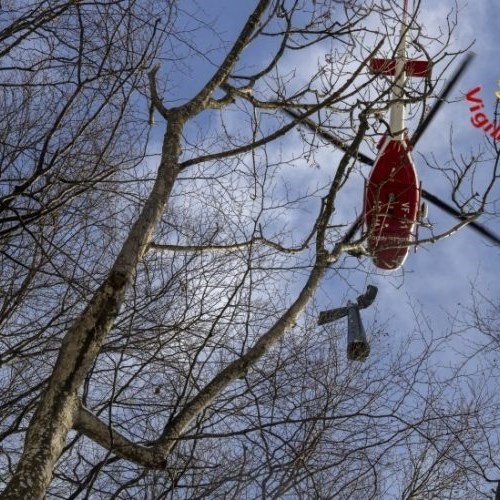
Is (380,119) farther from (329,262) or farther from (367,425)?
(367,425)

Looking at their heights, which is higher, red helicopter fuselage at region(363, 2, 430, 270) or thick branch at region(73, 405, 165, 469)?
red helicopter fuselage at region(363, 2, 430, 270)

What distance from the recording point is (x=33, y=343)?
5.72 meters

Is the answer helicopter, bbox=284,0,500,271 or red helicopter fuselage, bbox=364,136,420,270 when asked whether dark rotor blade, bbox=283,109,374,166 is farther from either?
red helicopter fuselage, bbox=364,136,420,270

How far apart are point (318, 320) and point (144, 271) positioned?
1.61 metres

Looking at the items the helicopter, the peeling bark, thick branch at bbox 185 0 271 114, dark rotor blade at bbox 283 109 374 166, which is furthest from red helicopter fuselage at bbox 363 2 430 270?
the peeling bark

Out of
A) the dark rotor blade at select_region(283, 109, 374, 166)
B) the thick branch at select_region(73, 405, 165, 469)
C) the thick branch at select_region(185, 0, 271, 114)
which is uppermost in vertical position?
the dark rotor blade at select_region(283, 109, 374, 166)

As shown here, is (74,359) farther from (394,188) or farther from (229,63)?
(394,188)

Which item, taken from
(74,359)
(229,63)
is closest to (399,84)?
(229,63)

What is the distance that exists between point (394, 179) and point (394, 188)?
100cm

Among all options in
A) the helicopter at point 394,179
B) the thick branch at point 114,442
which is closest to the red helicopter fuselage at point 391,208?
the helicopter at point 394,179

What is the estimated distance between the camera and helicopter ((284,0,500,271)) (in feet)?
15.3

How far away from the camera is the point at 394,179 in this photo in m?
6.47

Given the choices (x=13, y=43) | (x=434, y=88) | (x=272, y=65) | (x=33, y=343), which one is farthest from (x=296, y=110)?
(x=33, y=343)

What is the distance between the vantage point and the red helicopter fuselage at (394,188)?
4.65m
